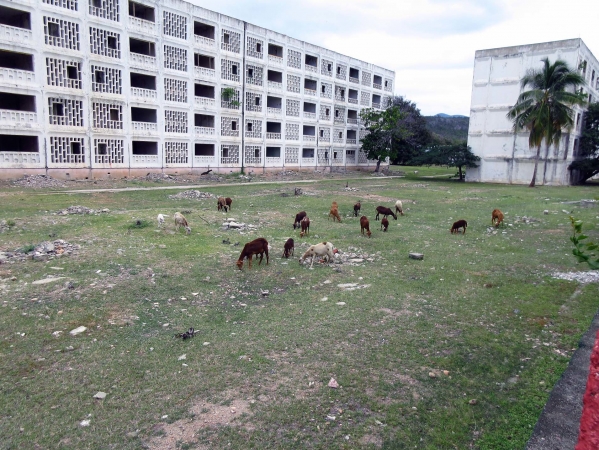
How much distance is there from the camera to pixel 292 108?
42094 millimetres

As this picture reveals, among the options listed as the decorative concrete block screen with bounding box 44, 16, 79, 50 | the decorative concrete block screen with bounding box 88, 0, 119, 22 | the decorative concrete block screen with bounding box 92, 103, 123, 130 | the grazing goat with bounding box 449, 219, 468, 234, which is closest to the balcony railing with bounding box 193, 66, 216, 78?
the decorative concrete block screen with bounding box 88, 0, 119, 22

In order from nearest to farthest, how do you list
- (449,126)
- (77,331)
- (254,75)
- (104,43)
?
(77,331) < (104,43) < (254,75) < (449,126)

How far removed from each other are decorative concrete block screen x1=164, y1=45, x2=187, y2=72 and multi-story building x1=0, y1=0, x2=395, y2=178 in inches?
3.0

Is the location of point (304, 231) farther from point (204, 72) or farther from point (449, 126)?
point (449, 126)

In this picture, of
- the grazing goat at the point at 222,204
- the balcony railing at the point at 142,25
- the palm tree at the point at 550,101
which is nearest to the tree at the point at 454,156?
the palm tree at the point at 550,101

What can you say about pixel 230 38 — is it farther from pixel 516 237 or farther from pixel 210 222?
pixel 516 237

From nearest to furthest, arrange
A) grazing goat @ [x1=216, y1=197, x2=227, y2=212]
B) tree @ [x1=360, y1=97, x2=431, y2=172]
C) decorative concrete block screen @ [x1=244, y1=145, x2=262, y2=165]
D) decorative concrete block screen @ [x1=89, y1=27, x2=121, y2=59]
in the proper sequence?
grazing goat @ [x1=216, y1=197, x2=227, y2=212] < decorative concrete block screen @ [x1=89, y1=27, x2=121, y2=59] < decorative concrete block screen @ [x1=244, y1=145, x2=262, y2=165] < tree @ [x1=360, y1=97, x2=431, y2=172]

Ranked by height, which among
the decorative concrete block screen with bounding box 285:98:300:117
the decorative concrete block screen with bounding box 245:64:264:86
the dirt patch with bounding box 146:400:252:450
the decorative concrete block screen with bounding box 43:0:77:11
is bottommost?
the dirt patch with bounding box 146:400:252:450

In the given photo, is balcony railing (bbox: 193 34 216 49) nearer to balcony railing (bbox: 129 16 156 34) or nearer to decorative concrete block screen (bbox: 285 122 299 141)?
balcony railing (bbox: 129 16 156 34)

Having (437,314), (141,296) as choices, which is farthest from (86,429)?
(437,314)

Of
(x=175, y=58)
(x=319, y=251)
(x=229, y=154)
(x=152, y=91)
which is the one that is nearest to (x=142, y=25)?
(x=175, y=58)

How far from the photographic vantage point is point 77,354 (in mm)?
5246

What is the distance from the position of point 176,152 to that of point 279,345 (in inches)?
1162

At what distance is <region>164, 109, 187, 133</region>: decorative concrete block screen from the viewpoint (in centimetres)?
3172
